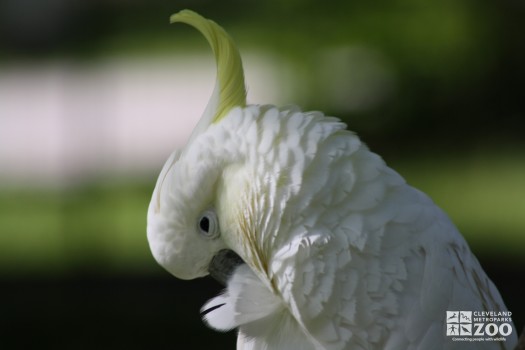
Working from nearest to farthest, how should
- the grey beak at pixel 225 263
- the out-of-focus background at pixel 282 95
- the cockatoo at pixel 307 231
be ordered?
the cockatoo at pixel 307 231, the grey beak at pixel 225 263, the out-of-focus background at pixel 282 95

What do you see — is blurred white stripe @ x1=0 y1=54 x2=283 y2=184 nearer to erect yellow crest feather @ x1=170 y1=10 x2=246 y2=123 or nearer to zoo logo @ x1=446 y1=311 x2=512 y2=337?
erect yellow crest feather @ x1=170 y1=10 x2=246 y2=123

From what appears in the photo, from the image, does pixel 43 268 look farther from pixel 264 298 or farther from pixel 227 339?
pixel 264 298

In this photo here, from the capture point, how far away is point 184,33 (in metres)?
5.23

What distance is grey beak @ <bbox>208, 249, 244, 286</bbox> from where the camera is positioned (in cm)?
164

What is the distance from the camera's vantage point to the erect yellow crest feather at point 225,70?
1602 mm

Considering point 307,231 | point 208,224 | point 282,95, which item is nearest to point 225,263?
point 208,224

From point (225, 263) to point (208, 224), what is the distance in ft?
0.33

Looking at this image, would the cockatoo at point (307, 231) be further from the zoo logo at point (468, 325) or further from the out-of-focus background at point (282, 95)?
the out-of-focus background at point (282, 95)

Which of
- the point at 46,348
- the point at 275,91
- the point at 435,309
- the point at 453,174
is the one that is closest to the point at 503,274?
the point at 453,174

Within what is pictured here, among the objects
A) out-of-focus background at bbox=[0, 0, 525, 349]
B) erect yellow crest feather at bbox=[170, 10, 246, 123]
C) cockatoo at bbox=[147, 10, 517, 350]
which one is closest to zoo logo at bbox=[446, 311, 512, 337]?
cockatoo at bbox=[147, 10, 517, 350]

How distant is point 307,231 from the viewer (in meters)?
1.50

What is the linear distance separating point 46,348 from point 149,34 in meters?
2.21

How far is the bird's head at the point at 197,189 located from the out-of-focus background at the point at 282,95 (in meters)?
2.87

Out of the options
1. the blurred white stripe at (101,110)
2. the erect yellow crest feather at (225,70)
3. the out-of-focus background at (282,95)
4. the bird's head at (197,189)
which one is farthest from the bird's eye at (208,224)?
the blurred white stripe at (101,110)
